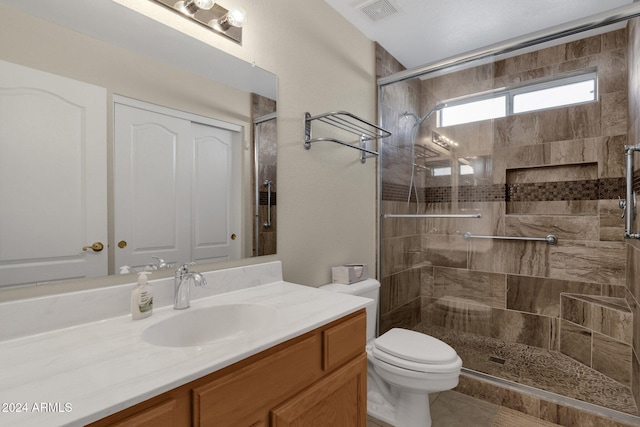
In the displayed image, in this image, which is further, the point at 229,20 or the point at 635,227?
the point at 635,227

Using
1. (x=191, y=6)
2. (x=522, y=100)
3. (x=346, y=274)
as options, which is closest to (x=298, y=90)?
(x=191, y=6)

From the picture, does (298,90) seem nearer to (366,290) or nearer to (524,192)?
(366,290)

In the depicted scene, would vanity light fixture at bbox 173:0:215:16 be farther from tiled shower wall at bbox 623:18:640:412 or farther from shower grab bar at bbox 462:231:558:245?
tiled shower wall at bbox 623:18:640:412

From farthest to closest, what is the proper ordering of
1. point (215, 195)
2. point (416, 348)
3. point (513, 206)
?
point (513, 206) < point (416, 348) < point (215, 195)

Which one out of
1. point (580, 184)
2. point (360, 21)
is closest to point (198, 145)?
point (360, 21)

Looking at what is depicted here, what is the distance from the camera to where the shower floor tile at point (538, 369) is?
1870 mm

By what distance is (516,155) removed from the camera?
2.65 metres

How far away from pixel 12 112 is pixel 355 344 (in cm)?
129

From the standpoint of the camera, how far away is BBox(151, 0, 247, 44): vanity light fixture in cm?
123

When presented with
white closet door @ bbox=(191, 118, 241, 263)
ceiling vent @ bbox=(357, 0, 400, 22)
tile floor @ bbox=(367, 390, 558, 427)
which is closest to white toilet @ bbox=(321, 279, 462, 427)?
tile floor @ bbox=(367, 390, 558, 427)

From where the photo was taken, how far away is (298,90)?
1764 millimetres

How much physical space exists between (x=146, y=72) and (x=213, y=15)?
16.3 inches

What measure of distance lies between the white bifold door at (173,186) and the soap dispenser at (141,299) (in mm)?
125

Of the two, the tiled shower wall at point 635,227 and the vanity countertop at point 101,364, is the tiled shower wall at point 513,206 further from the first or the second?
the vanity countertop at point 101,364
